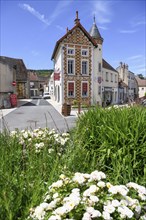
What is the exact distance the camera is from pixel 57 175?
213 cm

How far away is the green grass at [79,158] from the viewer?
1.84 meters

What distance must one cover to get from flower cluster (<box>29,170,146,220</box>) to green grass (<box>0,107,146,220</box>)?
20cm

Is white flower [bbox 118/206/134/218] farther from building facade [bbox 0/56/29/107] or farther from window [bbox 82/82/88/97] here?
building facade [bbox 0/56/29/107]

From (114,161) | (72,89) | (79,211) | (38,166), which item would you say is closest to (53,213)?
(79,211)

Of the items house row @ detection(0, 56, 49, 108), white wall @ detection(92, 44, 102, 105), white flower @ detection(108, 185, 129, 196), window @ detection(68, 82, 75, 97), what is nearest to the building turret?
white wall @ detection(92, 44, 102, 105)

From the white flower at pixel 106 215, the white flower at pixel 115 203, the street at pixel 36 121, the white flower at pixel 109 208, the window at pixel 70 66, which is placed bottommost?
the street at pixel 36 121

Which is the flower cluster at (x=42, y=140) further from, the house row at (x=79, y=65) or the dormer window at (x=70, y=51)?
the dormer window at (x=70, y=51)

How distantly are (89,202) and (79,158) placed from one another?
3.49 feet

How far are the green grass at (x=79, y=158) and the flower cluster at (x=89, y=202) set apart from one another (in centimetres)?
20

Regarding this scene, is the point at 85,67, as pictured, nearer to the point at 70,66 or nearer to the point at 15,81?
the point at 70,66

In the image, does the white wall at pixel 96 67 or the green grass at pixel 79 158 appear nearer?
the green grass at pixel 79 158

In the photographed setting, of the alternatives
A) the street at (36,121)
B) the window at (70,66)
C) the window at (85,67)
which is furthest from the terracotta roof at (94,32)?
the street at (36,121)

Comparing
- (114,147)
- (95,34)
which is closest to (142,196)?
(114,147)

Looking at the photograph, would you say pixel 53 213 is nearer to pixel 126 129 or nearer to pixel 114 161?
pixel 114 161
